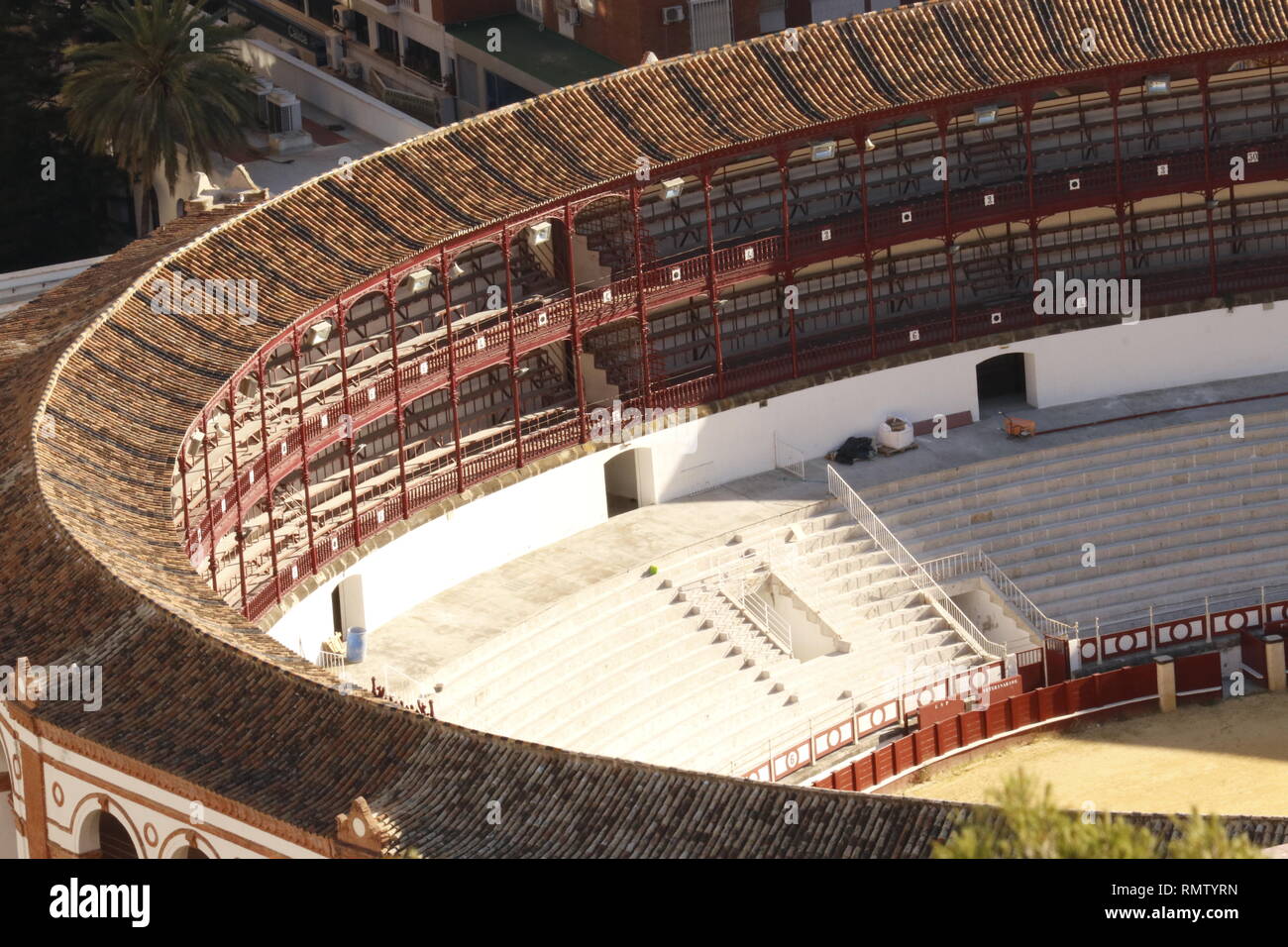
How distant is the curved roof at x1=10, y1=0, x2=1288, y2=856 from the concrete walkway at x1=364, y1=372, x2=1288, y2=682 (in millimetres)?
9517

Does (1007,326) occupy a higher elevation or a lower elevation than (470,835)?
higher

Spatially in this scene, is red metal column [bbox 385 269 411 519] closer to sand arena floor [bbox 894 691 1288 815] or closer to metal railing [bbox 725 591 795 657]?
metal railing [bbox 725 591 795 657]

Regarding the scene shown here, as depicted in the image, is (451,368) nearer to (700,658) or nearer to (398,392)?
(398,392)

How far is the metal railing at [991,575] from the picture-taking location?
8344 cm

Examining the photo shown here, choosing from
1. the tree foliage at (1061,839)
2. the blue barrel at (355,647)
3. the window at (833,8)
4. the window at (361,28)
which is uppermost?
the window at (361,28)

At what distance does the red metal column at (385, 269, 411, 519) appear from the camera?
78.3m

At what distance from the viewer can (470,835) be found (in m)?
53.8

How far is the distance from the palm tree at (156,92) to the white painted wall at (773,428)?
1970 centimetres

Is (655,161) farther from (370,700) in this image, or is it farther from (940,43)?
(370,700)

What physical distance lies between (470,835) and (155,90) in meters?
47.6

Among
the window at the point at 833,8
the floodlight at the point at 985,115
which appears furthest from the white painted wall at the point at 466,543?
the window at the point at 833,8

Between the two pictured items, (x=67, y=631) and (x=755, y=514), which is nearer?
(x=67, y=631)

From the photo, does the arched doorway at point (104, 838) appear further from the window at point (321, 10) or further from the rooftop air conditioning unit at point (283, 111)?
the window at point (321, 10)

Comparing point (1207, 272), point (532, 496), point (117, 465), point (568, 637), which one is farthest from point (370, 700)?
point (1207, 272)
